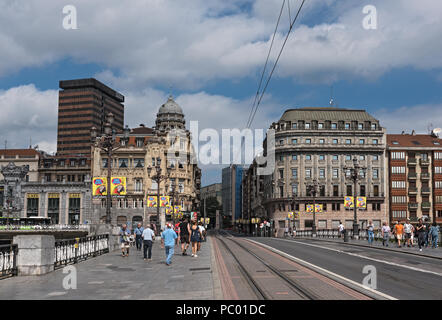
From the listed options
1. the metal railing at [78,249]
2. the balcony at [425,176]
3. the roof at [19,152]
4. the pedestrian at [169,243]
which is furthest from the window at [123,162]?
the pedestrian at [169,243]

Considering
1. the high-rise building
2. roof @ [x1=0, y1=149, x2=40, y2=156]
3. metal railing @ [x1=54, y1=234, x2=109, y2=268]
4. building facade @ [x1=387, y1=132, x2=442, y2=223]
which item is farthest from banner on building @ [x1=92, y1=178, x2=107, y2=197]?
the high-rise building

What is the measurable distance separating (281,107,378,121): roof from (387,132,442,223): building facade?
7.89m

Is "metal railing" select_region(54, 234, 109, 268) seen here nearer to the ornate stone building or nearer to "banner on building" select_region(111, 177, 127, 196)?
"banner on building" select_region(111, 177, 127, 196)

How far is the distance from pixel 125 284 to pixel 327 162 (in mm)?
79320

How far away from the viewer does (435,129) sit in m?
98.0

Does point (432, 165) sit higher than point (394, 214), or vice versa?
point (432, 165)

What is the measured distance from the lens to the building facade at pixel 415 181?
88500mm

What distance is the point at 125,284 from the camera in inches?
491

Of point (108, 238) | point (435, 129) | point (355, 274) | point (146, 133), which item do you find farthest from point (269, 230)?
point (355, 274)

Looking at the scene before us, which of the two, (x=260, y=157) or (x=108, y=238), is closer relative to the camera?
(x=108, y=238)

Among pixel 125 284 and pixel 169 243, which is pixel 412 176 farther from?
pixel 125 284
